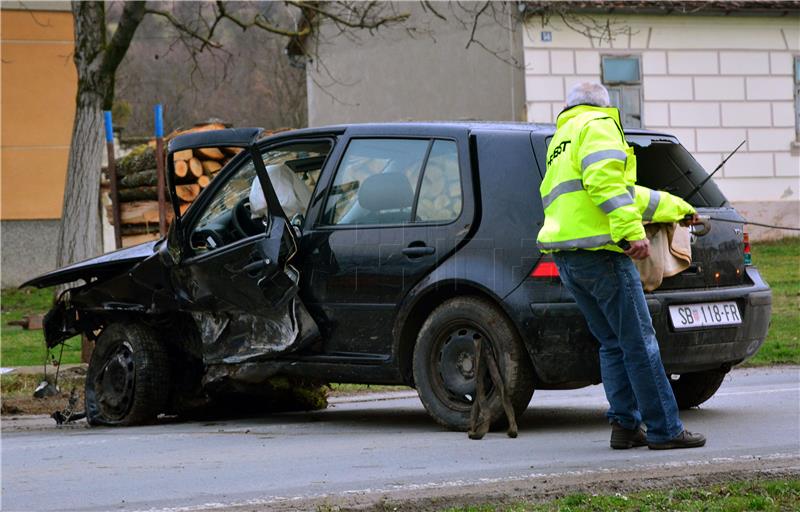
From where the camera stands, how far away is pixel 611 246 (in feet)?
22.1

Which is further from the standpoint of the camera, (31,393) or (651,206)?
(31,393)

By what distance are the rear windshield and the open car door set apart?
208 cm

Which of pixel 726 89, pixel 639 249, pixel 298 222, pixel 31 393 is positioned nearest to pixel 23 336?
pixel 31 393

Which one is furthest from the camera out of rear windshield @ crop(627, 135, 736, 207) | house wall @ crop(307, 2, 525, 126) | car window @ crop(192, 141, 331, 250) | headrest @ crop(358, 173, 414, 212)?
house wall @ crop(307, 2, 525, 126)

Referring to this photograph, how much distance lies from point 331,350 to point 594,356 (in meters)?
1.71

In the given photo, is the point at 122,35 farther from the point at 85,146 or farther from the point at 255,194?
the point at 255,194

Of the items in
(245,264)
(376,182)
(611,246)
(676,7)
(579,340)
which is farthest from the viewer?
(676,7)

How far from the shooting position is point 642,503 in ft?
17.6

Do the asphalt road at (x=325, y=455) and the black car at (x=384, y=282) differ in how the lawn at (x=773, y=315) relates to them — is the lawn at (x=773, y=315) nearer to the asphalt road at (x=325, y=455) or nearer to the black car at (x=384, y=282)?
the black car at (x=384, y=282)

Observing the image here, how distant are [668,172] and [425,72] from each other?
18.3 metres

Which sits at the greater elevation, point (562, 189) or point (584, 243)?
point (562, 189)

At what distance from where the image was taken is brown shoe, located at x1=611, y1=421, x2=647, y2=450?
6980mm

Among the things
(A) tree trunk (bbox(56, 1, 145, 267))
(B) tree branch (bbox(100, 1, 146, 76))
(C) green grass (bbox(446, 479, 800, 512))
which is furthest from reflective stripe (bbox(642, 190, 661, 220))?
(A) tree trunk (bbox(56, 1, 145, 267))

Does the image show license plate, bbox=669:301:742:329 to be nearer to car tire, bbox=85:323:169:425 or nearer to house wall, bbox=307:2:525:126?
car tire, bbox=85:323:169:425
